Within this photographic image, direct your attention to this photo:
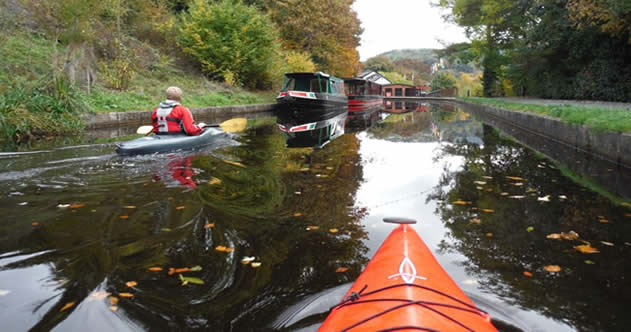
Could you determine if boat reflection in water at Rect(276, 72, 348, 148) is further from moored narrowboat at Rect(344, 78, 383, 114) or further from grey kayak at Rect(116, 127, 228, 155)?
grey kayak at Rect(116, 127, 228, 155)

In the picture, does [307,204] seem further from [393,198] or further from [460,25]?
[460,25]

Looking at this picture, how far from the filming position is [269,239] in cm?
336

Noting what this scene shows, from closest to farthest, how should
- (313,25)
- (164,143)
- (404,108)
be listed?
(164,143) < (313,25) < (404,108)

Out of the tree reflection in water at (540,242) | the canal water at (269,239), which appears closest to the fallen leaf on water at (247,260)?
the canal water at (269,239)

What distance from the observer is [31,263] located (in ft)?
9.46

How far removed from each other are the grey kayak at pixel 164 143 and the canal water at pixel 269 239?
1.46ft

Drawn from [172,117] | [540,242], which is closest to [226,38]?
[172,117]

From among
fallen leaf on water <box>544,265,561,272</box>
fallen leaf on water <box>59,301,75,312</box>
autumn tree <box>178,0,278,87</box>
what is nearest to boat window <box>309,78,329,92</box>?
autumn tree <box>178,0,278,87</box>

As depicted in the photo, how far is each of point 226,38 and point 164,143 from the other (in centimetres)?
1622

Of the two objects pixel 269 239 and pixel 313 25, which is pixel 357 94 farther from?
pixel 269 239

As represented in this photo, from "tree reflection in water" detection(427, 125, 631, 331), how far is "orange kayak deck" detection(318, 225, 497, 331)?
35.2 inches

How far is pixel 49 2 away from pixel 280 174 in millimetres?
11004

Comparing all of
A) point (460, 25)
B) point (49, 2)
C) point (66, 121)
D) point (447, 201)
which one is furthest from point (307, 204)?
point (460, 25)

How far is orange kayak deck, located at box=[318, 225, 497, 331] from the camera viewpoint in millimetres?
1439
